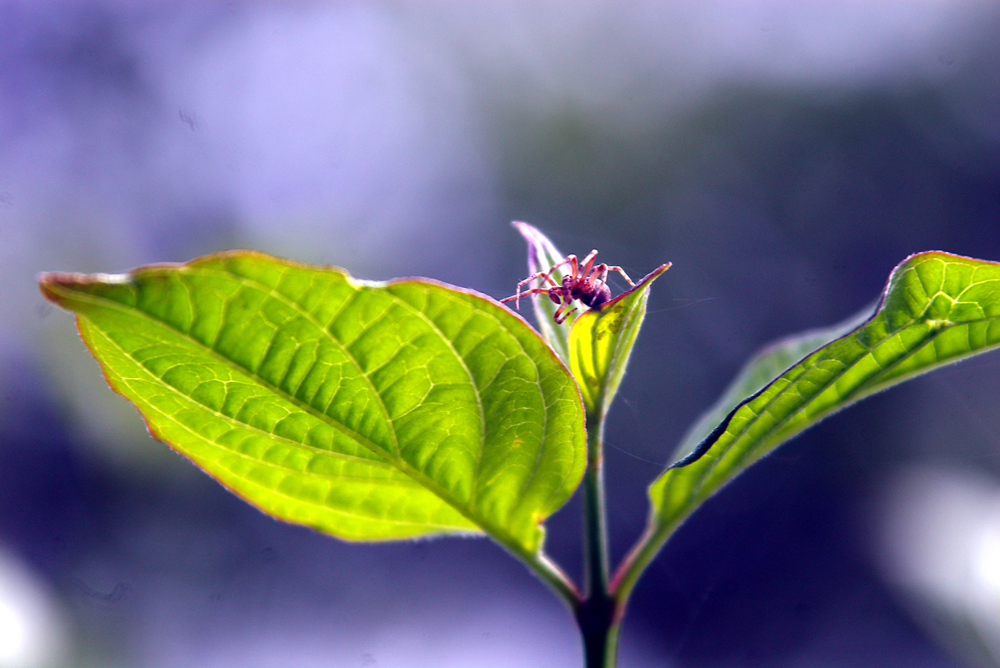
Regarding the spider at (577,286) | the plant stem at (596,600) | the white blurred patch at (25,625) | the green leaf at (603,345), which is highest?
the spider at (577,286)

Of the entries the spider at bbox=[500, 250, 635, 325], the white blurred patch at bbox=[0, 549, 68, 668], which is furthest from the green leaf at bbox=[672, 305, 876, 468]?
the white blurred patch at bbox=[0, 549, 68, 668]

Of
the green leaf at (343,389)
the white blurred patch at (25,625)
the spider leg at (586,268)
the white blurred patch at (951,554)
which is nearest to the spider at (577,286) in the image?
the spider leg at (586,268)

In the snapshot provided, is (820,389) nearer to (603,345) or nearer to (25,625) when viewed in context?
(603,345)

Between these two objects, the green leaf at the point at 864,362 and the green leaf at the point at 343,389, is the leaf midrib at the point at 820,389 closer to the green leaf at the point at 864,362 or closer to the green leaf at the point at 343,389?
the green leaf at the point at 864,362

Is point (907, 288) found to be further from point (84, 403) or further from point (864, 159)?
point (864, 159)

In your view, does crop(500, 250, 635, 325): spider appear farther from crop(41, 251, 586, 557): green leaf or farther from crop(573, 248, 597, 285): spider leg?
crop(41, 251, 586, 557): green leaf

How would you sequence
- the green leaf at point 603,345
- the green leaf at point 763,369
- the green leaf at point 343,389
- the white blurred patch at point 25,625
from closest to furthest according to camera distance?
the green leaf at point 343,389 < the green leaf at point 603,345 < the green leaf at point 763,369 < the white blurred patch at point 25,625
